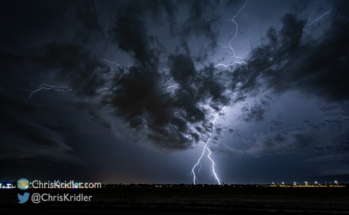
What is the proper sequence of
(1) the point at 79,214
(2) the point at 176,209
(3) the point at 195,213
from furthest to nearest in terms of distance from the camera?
(2) the point at 176,209 → (3) the point at 195,213 → (1) the point at 79,214

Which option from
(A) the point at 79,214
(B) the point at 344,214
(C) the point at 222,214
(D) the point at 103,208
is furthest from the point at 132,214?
(B) the point at 344,214

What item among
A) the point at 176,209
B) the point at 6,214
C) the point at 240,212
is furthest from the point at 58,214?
A: the point at 240,212

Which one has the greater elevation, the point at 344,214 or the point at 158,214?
the point at 158,214

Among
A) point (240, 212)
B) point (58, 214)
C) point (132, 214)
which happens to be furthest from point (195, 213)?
point (58, 214)

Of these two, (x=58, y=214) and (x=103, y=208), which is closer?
(x=58, y=214)

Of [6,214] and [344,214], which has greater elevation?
[6,214]

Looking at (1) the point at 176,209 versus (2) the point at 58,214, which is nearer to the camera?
(2) the point at 58,214

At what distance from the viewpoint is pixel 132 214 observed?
15.9 metres

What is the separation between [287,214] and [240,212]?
135 inches

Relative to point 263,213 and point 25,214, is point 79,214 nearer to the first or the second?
point 25,214

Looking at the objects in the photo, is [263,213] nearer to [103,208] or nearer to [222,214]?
[222,214]

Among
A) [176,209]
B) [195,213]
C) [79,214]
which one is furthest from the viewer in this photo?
[176,209]

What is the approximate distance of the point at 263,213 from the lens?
16672mm

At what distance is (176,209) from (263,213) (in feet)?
23.6
